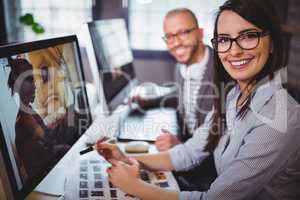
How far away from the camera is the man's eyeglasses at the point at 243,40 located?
89cm

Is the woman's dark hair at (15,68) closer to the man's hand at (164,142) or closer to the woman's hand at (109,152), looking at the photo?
the woman's hand at (109,152)

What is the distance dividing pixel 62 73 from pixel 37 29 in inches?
84.2

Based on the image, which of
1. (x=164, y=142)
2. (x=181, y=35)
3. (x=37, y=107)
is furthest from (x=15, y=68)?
(x=181, y=35)

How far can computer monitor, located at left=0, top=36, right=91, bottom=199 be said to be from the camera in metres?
0.73

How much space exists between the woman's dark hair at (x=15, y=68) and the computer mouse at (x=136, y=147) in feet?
1.94

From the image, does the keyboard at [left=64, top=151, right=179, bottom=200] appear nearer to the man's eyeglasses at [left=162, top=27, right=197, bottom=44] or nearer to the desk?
the desk

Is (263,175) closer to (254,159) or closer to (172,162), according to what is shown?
(254,159)

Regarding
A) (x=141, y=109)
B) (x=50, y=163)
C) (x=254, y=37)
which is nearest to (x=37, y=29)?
(x=141, y=109)

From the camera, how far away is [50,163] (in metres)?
0.92

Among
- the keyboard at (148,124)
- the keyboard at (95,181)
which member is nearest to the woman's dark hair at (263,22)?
the keyboard at (95,181)

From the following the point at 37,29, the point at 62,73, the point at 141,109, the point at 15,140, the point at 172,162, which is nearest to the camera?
the point at 15,140

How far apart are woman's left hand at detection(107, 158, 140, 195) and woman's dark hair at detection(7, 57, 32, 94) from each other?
0.40 m

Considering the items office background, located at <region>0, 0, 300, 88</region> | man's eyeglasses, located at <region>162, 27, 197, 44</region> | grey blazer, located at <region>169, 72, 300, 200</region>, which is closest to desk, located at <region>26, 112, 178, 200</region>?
grey blazer, located at <region>169, 72, 300, 200</region>

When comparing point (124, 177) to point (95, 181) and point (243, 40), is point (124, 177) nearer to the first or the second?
point (95, 181)
